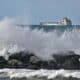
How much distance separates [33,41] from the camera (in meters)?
34.9

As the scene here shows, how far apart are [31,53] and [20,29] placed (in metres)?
8.71

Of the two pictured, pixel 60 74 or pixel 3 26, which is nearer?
pixel 60 74

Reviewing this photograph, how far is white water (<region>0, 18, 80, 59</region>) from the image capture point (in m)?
31.3

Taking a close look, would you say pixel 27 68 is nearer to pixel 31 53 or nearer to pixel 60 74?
pixel 31 53

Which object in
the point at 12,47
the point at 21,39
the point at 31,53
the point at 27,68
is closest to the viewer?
the point at 27,68

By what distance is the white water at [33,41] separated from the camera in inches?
1234

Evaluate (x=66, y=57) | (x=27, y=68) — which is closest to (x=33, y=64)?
(x=27, y=68)

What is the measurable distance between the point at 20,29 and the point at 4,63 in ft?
33.0

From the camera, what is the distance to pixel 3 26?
35875 mm

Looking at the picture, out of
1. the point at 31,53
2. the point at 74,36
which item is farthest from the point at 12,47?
the point at 74,36

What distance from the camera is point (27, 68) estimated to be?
2702 centimetres

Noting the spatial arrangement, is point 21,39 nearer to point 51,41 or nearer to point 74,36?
point 51,41

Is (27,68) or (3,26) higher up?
(3,26)

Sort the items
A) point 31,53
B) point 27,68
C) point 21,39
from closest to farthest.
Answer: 1. point 27,68
2. point 31,53
3. point 21,39
